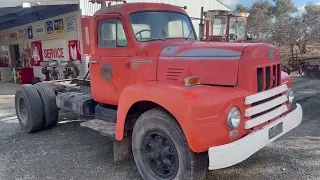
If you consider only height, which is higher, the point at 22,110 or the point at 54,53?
the point at 54,53

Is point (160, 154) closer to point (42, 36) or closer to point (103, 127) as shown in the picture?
point (103, 127)

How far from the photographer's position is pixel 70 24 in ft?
41.9

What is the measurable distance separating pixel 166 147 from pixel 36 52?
47.8 ft

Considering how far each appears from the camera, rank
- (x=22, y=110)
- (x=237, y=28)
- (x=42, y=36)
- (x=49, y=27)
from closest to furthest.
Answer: (x=22, y=110) < (x=237, y=28) < (x=49, y=27) < (x=42, y=36)

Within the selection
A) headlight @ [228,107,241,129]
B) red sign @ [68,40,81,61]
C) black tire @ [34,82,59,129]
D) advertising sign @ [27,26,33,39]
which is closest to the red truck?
headlight @ [228,107,241,129]

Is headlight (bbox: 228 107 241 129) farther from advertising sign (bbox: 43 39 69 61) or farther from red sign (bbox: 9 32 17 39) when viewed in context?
red sign (bbox: 9 32 17 39)

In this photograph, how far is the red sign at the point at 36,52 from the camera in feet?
51.4

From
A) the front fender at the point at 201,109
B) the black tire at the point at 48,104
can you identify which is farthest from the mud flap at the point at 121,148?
the black tire at the point at 48,104

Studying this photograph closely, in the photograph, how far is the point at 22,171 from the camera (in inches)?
163

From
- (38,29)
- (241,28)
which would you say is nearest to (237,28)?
(241,28)

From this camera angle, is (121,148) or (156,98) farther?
(121,148)

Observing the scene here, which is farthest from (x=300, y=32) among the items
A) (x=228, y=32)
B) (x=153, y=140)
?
(x=153, y=140)

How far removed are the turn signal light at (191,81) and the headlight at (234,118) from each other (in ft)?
1.64

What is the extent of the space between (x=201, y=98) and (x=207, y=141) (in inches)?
17.1
